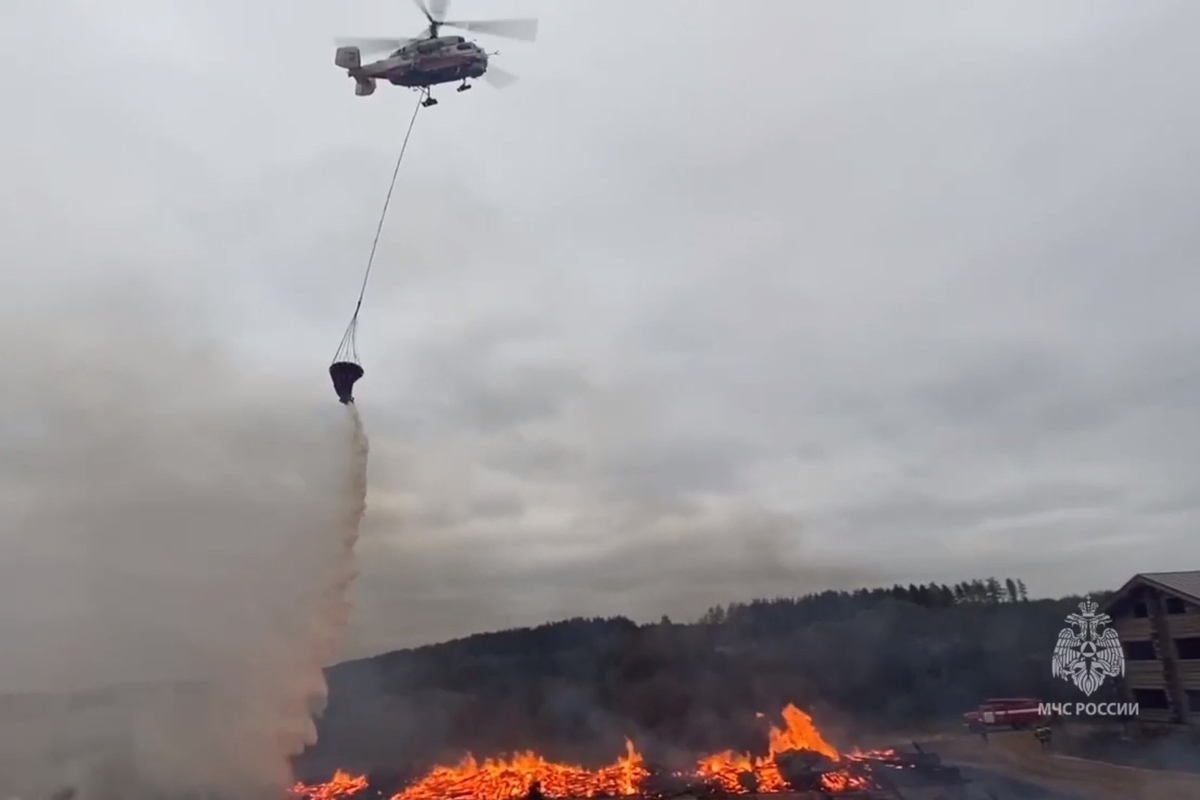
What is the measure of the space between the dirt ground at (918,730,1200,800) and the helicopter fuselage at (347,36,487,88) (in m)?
40.2

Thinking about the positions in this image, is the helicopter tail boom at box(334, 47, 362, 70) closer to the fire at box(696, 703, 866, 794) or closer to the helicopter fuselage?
the helicopter fuselage

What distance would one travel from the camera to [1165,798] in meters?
37.5

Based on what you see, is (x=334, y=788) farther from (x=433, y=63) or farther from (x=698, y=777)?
(x=433, y=63)

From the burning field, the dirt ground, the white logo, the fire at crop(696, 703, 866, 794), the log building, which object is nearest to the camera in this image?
the dirt ground

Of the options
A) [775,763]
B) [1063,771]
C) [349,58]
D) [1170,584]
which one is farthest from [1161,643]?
[349,58]

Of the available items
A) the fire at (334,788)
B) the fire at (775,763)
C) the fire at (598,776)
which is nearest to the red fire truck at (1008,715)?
the fire at (775,763)

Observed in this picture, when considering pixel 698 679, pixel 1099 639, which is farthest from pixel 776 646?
pixel 1099 639

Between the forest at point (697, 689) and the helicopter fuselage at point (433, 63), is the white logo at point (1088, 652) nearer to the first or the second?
the forest at point (697, 689)

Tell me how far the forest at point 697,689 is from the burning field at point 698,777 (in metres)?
2.84

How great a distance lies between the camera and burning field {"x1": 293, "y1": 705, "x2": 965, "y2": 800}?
1834 inches

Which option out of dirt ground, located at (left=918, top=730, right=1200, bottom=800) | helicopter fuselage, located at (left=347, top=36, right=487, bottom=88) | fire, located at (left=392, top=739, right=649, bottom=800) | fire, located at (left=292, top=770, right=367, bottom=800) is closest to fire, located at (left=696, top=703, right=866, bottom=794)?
fire, located at (left=392, top=739, right=649, bottom=800)

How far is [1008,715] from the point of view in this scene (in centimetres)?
6275

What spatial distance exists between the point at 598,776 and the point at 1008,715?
29.7 metres

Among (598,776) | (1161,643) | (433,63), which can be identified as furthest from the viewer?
(598,776)
